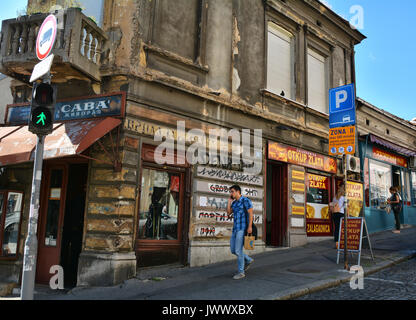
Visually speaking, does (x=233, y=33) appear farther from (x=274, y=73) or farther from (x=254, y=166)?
(x=254, y=166)

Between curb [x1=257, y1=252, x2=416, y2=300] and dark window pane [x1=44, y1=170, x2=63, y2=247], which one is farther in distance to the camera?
dark window pane [x1=44, y1=170, x2=63, y2=247]

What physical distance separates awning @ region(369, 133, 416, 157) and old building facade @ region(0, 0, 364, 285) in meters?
4.21

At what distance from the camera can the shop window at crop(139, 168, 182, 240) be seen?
26.5 ft

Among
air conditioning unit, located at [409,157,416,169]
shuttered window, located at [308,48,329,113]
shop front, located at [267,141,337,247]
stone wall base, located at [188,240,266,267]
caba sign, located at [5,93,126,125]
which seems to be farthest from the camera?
air conditioning unit, located at [409,157,416,169]

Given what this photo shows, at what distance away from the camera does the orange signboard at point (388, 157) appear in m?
15.4

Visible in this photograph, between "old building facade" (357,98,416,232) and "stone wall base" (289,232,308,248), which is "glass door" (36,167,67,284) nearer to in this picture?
"stone wall base" (289,232,308,248)

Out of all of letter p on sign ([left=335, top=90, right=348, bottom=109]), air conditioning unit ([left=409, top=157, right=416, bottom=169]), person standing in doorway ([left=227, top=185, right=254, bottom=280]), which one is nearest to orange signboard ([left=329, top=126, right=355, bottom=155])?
letter p on sign ([left=335, top=90, right=348, bottom=109])

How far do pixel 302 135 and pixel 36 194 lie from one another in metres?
9.09

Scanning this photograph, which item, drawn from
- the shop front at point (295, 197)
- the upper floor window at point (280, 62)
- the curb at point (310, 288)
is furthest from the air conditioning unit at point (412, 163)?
the curb at point (310, 288)

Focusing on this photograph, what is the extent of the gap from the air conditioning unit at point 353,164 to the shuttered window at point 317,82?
2.09 meters

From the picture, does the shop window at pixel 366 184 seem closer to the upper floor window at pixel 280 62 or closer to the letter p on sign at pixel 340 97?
the upper floor window at pixel 280 62

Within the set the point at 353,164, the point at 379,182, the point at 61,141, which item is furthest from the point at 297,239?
the point at 61,141

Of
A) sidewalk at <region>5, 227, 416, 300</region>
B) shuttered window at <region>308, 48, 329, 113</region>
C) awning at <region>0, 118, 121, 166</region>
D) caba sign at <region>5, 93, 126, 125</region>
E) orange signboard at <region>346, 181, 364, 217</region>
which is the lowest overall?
sidewalk at <region>5, 227, 416, 300</region>

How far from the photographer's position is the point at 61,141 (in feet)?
22.6
